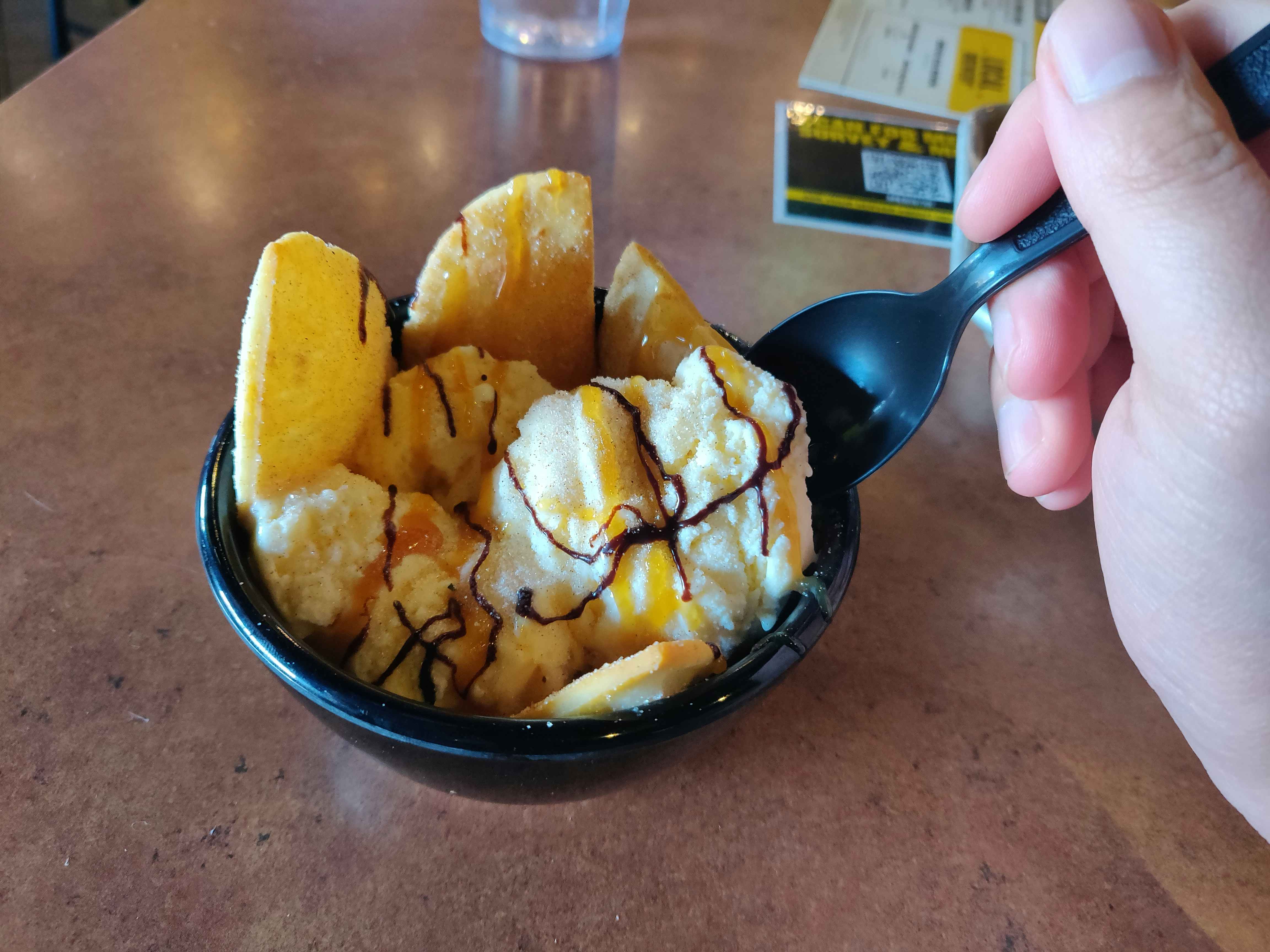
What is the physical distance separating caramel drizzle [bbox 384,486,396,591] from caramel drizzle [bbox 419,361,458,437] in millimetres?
54

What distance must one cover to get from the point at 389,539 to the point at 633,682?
150 mm

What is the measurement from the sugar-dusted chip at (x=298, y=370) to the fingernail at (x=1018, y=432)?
0.44 m

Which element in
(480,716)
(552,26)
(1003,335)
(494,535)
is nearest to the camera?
(480,716)

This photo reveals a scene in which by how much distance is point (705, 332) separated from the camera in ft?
1.64

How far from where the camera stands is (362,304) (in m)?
0.45

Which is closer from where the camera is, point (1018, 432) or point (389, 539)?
point (389, 539)

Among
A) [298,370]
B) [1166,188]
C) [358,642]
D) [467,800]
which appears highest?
[1166,188]

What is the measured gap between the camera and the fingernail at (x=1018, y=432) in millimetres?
612

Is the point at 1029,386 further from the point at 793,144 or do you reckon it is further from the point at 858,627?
the point at 793,144

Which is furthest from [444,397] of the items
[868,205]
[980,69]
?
[980,69]

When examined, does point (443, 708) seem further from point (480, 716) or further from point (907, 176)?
point (907, 176)

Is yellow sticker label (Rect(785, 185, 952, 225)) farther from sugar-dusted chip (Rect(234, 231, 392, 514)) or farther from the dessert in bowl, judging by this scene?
sugar-dusted chip (Rect(234, 231, 392, 514))

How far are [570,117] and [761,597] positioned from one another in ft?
2.69

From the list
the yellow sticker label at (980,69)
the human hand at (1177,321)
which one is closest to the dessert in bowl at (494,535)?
the human hand at (1177,321)
